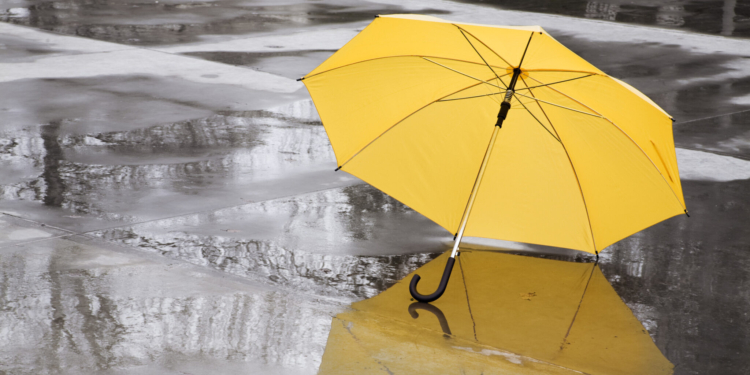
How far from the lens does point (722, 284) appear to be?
4785 mm

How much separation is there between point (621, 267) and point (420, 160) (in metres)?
1.45

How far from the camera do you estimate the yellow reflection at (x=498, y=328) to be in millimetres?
3781

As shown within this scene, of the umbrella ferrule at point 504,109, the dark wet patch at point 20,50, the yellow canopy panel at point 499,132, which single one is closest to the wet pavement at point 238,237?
the dark wet patch at point 20,50

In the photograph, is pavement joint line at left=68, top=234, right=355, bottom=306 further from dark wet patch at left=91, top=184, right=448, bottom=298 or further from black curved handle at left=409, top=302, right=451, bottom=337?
black curved handle at left=409, top=302, right=451, bottom=337

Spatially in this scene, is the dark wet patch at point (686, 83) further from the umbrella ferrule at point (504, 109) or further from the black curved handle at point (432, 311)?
the black curved handle at point (432, 311)

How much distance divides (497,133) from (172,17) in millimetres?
11043

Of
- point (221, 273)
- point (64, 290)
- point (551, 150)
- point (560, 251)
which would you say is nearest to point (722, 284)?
point (560, 251)

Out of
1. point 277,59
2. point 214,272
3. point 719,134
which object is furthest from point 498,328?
point 277,59

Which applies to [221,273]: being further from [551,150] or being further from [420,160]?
[551,150]

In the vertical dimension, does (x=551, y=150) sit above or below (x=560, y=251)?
above

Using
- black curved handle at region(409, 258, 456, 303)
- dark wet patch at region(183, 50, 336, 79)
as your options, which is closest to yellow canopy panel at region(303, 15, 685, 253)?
black curved handle at region(409, 258, 456, 303)

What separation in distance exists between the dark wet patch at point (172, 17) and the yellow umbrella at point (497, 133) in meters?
8.00

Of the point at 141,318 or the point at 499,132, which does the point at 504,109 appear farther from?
the point at 141,318

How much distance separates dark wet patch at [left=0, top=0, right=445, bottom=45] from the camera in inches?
493
